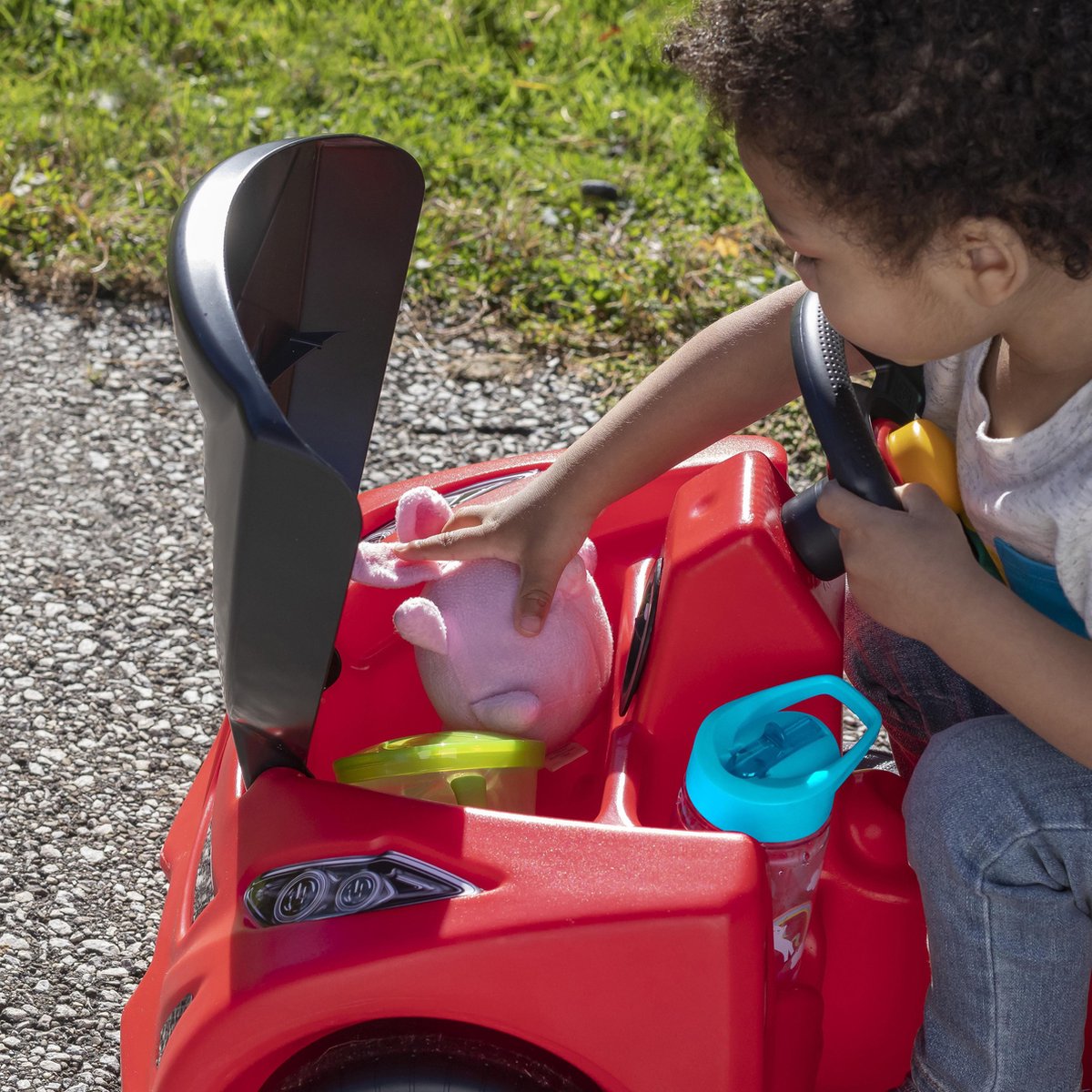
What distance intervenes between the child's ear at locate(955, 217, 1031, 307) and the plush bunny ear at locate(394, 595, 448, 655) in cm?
45

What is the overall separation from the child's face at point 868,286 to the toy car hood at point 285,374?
29 centimetres

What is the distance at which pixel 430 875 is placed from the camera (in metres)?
0.94

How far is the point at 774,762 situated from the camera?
3.31 feet

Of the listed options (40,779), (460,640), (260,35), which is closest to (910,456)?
(460,640)

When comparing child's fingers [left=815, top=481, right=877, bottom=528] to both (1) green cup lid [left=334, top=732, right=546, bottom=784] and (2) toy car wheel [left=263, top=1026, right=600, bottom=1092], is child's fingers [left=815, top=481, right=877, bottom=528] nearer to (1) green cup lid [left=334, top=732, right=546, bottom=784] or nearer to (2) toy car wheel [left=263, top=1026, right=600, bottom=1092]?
(1) green cup lid [left=334, top=732, right=546, bottom=784]

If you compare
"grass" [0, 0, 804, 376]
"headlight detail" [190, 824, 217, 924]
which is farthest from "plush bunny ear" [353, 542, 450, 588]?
"grass" [0, 0, 804, 376]

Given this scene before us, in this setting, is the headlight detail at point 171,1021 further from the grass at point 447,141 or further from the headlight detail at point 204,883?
the grass at point 447,141

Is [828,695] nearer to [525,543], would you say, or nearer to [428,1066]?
[525,543]

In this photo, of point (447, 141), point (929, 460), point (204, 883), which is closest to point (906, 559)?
point (929, 460)

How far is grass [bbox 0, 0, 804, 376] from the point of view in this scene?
2375 mm

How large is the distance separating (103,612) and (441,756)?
0.93 m

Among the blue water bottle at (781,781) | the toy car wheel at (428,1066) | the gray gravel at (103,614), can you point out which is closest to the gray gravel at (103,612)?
the gray gravel at (103,614)

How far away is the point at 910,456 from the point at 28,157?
2.00 m

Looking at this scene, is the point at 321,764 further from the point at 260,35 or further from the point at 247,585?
the point at 260,35
